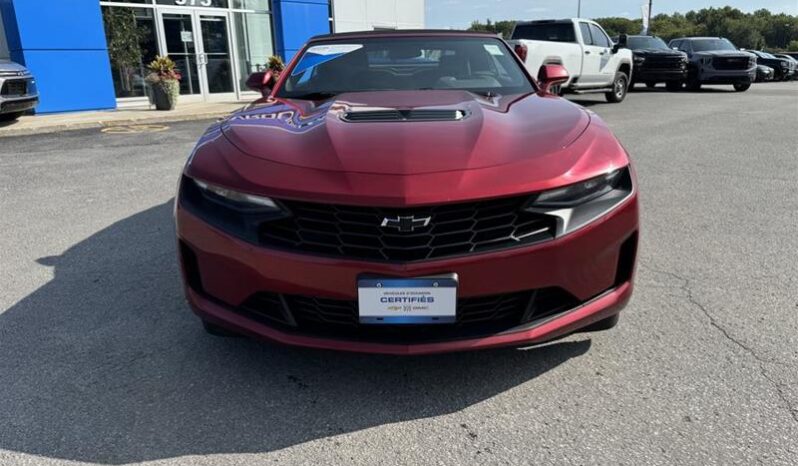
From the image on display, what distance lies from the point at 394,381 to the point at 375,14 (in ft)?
65.0

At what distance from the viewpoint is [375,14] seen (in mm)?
20531

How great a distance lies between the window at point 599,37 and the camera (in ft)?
46.0

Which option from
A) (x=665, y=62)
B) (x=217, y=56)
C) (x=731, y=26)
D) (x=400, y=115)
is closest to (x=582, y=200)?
(x=400, y=115)

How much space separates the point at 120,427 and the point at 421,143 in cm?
155

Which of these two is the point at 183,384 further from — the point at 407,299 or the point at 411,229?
the point at 411,229

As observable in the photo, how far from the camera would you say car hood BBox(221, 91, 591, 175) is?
2223 mm

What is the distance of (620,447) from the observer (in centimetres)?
206

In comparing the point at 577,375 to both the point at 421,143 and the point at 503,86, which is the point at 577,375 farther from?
the point at 503,86

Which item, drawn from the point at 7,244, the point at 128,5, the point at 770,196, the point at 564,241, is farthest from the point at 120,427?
the point at 128,5

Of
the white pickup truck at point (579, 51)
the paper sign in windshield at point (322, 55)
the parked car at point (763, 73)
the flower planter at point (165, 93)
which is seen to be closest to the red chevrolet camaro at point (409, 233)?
the paper sign in windshield at point (322, 55)

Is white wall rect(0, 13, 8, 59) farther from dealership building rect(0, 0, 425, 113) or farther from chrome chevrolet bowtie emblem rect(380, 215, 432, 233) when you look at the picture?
chrome chevrolet bowtie emblem rect(380, 215, 432, 233)

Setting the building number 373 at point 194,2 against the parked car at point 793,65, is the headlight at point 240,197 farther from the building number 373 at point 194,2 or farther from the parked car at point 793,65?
the parked car at point 793,65

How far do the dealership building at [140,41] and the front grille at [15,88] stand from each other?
2.53 m

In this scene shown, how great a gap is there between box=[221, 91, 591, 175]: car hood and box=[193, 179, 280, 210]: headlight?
0.18 m
